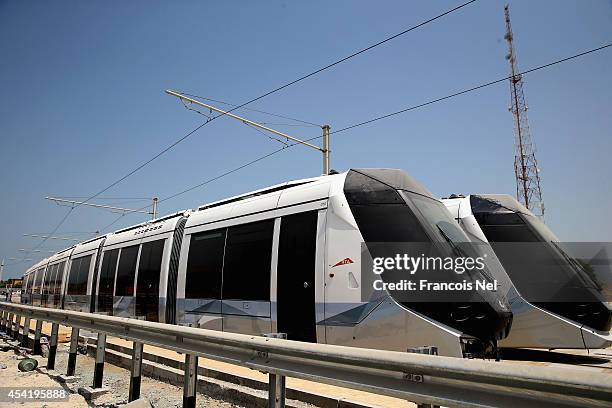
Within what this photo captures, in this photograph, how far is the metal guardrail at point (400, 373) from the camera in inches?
82.0

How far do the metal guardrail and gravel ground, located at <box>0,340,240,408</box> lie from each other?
38.9 inches

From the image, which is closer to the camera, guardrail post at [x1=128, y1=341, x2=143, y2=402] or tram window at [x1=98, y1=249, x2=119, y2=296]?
guardrail post at [x1=128, y1=341, x2=143, y2=402]

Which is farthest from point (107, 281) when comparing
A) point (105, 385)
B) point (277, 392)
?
Result: point (277, 392)

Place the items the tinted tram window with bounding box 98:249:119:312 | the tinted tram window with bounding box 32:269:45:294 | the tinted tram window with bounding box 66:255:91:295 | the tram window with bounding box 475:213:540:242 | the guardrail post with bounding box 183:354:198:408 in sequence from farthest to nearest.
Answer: the tinted tram window with bounding box 32:269:45:294
the tinted tram window with bounding box 66:255:91:295
the tinted tram window with bounding box 98:249:119:312
the tram window with bounding box 475:213:540:242
the guardrail post with bounding box 183:354:198:408

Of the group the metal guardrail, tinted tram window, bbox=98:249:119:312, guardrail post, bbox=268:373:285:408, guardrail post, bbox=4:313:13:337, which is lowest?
guardrail post, bbox=4:313:13:337

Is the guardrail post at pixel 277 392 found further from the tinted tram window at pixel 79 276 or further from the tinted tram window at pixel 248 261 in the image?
the tinted tram window at pixel 79 276

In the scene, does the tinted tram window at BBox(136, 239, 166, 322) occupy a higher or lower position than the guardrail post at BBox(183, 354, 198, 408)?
higher

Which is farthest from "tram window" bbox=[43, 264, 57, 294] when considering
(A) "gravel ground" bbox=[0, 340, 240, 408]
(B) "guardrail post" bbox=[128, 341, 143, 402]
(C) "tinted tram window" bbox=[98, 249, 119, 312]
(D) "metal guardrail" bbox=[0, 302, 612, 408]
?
(D) "metal guardrail" bbox=[0, 302, 612, 408]

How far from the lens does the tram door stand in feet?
21.1

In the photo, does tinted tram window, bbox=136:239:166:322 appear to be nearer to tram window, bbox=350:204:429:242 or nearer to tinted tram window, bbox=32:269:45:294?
tram window, bbox=350:204:429:242

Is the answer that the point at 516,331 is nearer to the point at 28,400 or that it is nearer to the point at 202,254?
the point at 202,254

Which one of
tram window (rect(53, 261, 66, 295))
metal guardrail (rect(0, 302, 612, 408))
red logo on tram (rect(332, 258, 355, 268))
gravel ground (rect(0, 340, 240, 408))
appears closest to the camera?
metal guardrail (rect(0, 302, 612, 408))

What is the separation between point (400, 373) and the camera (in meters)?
2.78

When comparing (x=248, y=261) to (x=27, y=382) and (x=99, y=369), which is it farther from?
(x=27, y=382)
